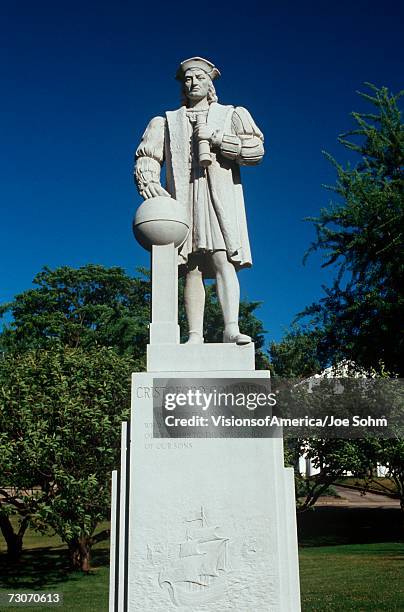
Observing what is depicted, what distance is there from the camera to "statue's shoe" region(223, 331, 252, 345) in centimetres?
576

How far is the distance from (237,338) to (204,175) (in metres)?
1.85

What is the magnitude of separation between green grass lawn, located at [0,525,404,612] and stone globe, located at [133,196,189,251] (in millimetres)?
6435

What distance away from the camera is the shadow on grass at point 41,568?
44.6ft

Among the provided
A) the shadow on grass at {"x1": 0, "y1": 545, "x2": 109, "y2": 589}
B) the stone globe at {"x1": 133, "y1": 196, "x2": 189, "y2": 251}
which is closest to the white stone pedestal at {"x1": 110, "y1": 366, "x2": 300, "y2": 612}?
the stone globe at {"x1": 133, "y1": 196, "x2": 189, "y2": 251}

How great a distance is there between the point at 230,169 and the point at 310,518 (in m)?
20.9

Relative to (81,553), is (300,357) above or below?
above

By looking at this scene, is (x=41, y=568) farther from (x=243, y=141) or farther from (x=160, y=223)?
(x=243, y=141)

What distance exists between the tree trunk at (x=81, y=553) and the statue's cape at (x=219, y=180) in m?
10.4

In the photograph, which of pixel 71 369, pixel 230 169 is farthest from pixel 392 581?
pixel 230 169

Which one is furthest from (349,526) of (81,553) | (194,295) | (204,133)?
(204,133)

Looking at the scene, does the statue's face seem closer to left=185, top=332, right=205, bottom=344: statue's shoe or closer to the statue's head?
the statue's head

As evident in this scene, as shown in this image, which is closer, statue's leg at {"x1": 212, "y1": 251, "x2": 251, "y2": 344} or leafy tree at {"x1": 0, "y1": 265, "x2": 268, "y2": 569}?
statue's leg at {"x1": 212, "y1": 251, "x2": 251, "y2": 344}

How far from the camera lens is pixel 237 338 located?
19.1 ft

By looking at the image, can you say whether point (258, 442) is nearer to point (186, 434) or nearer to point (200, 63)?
point (186, 434)
